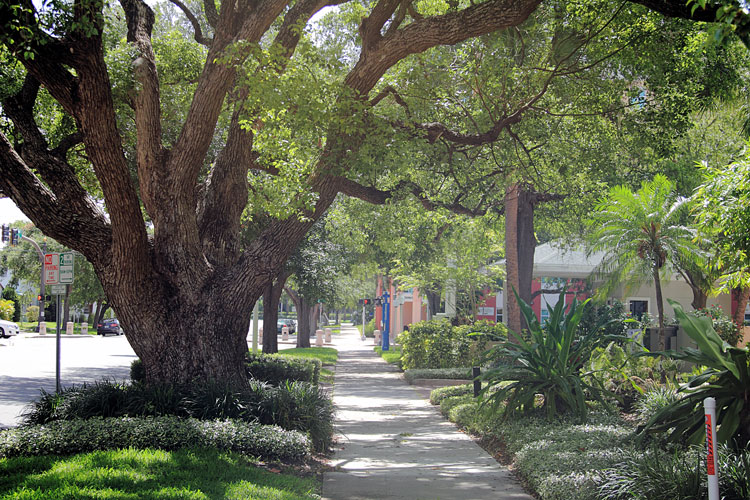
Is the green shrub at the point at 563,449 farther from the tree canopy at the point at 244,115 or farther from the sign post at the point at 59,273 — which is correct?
the sign post at the point at 59,273

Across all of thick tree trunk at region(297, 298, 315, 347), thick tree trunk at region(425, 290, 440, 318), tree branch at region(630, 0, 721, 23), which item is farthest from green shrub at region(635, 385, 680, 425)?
thick tree trunk at region(297, 298, 315, 347)

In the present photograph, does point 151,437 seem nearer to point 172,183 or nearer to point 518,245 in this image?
point 172,183

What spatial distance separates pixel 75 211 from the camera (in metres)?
9.95

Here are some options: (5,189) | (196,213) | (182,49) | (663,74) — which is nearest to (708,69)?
(663,74)

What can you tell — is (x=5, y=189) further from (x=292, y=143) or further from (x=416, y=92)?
(x=416, y=92)

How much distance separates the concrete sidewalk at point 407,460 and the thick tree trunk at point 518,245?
12.0 ft

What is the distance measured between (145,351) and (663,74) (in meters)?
8.92

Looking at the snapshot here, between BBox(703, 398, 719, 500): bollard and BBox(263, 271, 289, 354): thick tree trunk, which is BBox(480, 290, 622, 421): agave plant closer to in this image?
BBox(703, 398, 719, 500): bollard

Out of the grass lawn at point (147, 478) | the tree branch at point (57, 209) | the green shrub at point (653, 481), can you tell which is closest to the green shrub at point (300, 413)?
the grass lawn at point (147, 478)

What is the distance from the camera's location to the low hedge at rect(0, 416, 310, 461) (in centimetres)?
797

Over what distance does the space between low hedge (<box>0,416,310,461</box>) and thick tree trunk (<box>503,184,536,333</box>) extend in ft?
33.2

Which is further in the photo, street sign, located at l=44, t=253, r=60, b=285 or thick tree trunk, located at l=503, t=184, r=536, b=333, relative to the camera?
thick tree trunk, located at l=503, t=184, r=536, b=333

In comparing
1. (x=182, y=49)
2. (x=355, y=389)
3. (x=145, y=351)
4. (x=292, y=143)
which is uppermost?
(x=182, y=49)

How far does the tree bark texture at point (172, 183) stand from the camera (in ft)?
31.3
